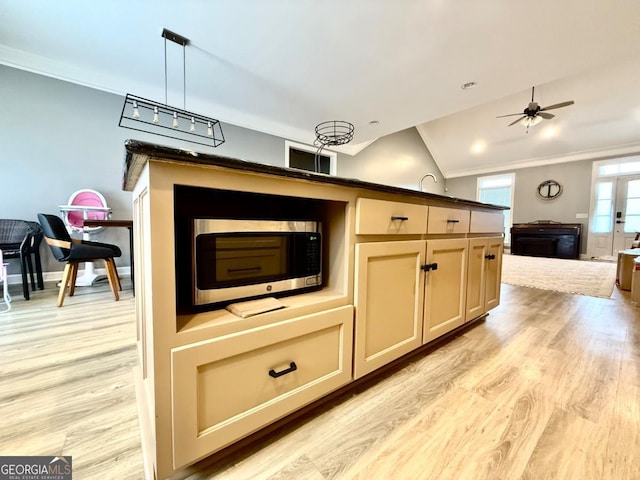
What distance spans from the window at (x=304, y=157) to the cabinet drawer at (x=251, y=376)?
13.7ft

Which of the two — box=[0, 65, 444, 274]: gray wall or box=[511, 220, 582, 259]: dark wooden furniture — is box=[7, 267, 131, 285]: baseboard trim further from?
box=[511, 220, 582, 259]: dark wooden furniture

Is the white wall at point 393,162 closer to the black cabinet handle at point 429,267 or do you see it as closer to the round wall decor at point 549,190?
the round wall decor at point 549,190

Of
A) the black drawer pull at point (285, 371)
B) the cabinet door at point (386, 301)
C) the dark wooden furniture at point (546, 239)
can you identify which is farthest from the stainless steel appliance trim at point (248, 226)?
the dark wooden furniture at point (546, 239)

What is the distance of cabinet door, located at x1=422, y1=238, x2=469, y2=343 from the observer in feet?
4.34

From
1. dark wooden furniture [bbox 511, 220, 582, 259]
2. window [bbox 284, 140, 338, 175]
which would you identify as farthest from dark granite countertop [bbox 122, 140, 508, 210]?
dark wooden furniture [bbox 511, 220, 582, 259]

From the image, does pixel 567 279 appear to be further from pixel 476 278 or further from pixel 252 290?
pixel 252 290

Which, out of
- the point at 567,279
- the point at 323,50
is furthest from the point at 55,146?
the point at 567,279

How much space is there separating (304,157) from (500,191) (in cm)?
652

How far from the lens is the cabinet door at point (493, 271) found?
6.12ft

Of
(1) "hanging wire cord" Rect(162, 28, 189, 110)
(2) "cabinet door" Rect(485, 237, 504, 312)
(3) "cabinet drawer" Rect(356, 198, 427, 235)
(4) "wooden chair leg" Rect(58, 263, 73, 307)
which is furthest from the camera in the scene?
(1) "hanging wire cord" Rect(162, 28, 189, 110)

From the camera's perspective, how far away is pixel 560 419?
37.6 inches

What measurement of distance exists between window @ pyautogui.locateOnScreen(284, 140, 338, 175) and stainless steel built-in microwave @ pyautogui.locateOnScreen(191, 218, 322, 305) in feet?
13.0

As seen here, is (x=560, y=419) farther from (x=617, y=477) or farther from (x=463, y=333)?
(x=463, y=333)
